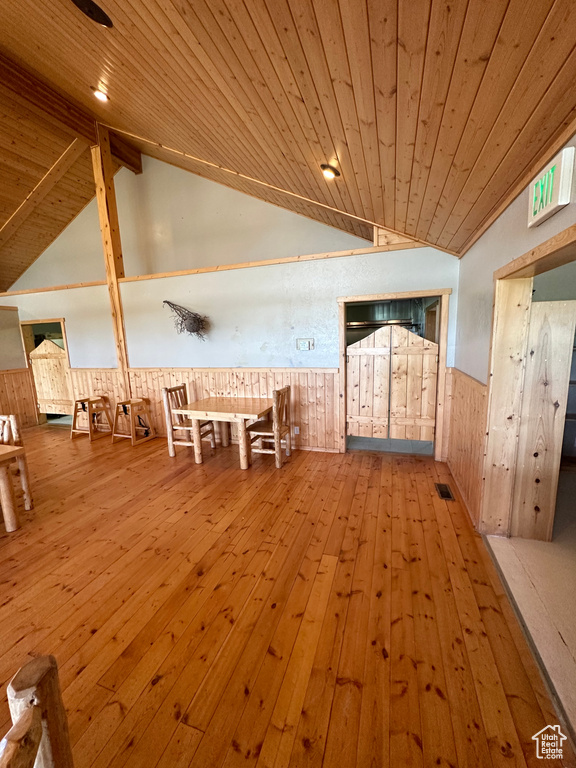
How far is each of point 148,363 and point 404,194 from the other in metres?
4.27

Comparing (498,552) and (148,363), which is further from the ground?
(148,363)

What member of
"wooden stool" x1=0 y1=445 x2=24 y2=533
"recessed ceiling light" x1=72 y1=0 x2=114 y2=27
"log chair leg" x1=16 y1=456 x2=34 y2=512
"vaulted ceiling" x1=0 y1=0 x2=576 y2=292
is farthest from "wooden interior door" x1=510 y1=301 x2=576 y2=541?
"log chair leg" x1=16 y1=456 x2=34 y2=512

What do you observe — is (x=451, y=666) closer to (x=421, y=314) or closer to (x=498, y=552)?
(x=498, y=552)

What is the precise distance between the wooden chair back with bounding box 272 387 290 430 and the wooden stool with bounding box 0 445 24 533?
2305 millimetres

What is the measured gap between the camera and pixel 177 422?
186 inches

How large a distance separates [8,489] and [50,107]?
4.78m

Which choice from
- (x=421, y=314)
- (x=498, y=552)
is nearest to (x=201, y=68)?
(x=498, y=552)

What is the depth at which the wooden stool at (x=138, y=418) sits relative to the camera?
4819 millimetres

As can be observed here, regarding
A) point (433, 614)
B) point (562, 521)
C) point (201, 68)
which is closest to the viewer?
point (433, 614)

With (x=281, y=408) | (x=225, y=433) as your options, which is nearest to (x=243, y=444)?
(x=281, y=408)

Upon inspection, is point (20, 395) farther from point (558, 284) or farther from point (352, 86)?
point (558, 284)

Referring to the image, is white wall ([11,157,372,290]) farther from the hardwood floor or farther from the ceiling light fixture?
the hardwood floor

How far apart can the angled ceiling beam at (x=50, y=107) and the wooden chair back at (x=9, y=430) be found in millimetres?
3826

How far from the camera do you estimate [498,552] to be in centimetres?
214
